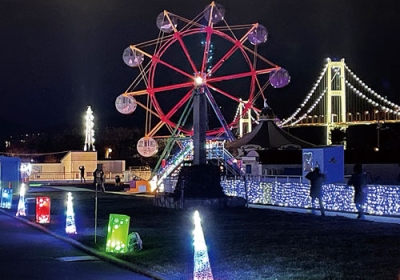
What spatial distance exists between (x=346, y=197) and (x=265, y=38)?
2743cm

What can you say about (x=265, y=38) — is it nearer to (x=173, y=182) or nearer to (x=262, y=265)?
(x=173, y=182)

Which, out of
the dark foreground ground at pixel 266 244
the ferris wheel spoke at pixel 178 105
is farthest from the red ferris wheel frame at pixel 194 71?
the dark foreground ground at pixel 266 244

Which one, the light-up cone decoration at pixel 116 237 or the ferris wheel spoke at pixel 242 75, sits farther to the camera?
the ferris wheel spoke at pixel 242 75

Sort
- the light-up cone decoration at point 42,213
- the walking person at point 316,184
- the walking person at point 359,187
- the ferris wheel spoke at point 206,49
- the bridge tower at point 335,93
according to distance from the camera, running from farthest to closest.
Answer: the bridge tower at point 335,93
the ferris wheel spoke at point 206,49
the walking person at point 316,184
the light-up cone decoration at point 42,213
the walking person at point 359,187

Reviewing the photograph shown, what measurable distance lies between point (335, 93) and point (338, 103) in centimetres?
165

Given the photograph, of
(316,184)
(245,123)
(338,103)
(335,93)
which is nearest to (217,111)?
(316,184)

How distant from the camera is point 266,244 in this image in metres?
14.9

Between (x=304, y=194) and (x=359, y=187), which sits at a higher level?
(x=359, y=187)

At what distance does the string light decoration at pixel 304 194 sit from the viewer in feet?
70.8

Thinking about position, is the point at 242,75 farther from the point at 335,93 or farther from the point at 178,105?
the point at 335,93

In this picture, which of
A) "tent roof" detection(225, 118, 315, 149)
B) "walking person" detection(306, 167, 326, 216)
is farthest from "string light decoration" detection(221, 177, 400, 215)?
"tent roof" detection(225, 118, 315, 149)

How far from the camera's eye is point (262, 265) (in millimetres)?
11977

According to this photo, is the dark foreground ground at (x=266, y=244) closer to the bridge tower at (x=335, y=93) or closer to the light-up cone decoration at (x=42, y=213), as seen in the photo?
the light-up cone decoration at (x=42, y=213)

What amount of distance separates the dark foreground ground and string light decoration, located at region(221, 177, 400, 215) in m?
1.55
